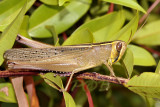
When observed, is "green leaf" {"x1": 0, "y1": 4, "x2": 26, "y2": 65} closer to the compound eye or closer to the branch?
the branch

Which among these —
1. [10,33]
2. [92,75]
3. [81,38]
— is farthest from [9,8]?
[92,75]

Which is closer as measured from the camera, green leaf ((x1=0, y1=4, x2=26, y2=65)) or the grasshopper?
green leaf ((x1=0, y1=4, x2=26, y2=65))

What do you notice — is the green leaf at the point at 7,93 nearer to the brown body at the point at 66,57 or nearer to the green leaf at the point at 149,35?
the brown body at the point at 66,57

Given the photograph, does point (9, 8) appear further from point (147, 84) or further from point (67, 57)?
point (147, 84)

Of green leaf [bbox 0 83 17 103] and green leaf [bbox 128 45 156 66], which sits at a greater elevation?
green leaf [bbox 0 83 17 103]

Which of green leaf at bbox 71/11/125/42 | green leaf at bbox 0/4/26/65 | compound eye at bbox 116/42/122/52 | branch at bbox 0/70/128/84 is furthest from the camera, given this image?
green leaf at bbox 71/11/125/42

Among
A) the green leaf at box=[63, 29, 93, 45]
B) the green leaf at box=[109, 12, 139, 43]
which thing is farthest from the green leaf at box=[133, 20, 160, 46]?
the green leaf at box=[63, 29, 93, 45]
